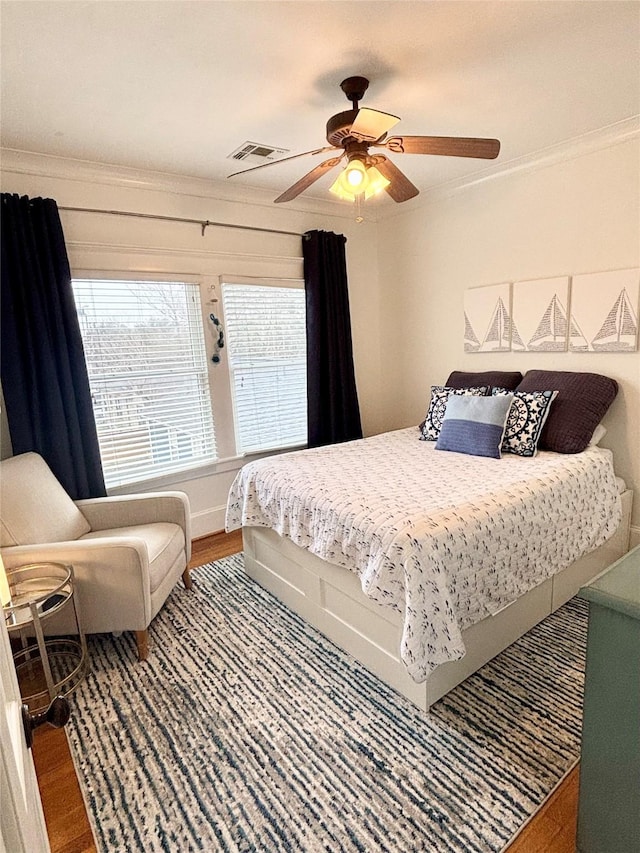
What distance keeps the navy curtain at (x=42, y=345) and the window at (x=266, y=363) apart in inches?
43.7

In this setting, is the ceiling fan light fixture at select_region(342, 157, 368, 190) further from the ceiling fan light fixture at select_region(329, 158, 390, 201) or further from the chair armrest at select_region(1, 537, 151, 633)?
the chair armrest at select_region(1, 537, 151, 633)

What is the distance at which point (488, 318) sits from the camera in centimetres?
345

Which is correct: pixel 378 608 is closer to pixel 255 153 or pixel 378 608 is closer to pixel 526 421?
pixel 526 421

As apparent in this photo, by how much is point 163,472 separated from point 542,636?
2.52 m

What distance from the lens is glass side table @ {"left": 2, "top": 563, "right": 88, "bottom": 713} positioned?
1.87 metres

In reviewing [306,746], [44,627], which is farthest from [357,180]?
[44,627]

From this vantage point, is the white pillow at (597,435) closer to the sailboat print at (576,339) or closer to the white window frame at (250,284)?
the sailboat print at (576,339)

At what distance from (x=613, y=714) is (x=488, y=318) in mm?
2821

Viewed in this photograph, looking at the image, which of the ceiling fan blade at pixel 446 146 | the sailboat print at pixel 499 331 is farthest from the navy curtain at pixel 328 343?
the ceiling fan blade at pixel 446 146

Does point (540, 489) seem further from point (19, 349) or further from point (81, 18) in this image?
point (19, 349)

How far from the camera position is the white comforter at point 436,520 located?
1.69m

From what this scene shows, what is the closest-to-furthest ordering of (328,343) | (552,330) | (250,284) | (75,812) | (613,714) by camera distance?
(613,714) → (75,812) → (552,330) → (250,284) → (328,343)

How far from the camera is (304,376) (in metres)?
3.97

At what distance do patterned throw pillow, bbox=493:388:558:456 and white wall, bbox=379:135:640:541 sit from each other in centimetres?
49
